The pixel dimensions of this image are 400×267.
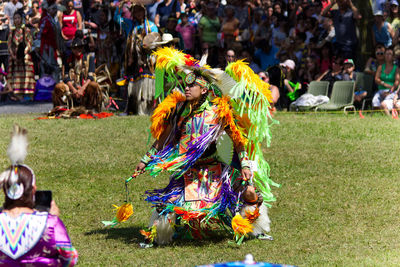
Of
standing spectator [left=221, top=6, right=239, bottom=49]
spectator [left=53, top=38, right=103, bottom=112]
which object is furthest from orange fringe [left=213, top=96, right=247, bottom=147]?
standing spectator [left=221, top=6, right=239, bottom=49]

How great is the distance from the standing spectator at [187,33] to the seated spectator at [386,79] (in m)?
4.15

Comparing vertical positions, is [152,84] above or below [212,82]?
below

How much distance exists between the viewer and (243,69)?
6285 mm

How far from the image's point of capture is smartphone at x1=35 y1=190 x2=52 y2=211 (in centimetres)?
376

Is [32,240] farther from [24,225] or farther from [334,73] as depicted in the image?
[334,73]

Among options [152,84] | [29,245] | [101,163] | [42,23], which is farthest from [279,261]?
[42,23]

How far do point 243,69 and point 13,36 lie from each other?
12.2 metres

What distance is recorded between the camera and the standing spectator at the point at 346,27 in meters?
14.8

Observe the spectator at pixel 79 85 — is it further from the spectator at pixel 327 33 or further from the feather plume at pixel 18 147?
the feather plume at pixel 18 147

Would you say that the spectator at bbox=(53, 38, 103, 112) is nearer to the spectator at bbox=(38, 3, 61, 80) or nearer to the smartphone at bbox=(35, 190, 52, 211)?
the spectator at bbox=(38, 3, 61, 80)

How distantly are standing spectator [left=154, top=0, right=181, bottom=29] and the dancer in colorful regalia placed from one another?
9876 millimetres

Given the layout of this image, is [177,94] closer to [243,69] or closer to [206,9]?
[243,69]

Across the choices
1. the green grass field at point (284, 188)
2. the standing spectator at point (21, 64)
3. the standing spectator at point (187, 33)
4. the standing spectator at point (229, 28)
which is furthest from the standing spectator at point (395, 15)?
the standing spectator at point (21, 64)

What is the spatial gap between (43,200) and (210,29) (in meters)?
12.4
